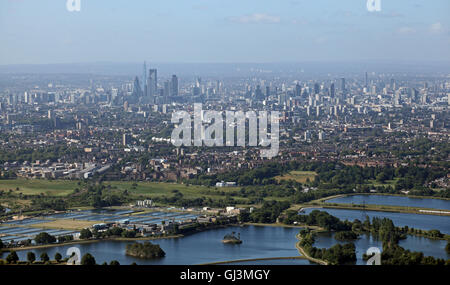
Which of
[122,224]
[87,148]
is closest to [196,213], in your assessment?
[122,224]

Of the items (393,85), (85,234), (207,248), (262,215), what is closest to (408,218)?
(262,215)

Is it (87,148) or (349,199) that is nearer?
(349,199)

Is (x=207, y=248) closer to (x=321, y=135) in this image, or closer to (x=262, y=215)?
(x=262, y=215)

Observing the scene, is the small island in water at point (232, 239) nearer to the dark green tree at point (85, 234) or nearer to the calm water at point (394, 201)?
the dark green tree at point (85, 234)

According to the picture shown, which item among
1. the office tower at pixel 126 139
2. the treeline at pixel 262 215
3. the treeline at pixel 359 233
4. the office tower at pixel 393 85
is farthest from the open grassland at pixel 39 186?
the office tower at pixel 393 85

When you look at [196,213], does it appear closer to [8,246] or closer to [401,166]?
[8,246]
